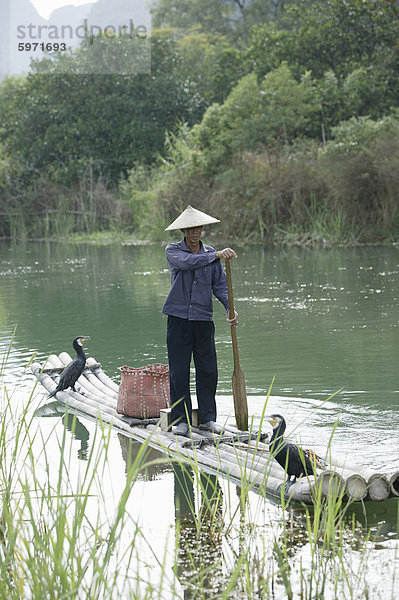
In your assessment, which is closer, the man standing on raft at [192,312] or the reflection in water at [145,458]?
the reflection in water at [145,458]

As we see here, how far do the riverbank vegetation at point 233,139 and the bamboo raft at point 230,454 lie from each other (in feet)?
51.4

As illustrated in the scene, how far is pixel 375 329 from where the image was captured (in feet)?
37.4

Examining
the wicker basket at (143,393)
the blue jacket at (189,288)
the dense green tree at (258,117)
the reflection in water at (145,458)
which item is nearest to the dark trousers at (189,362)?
the blue jacket at (189,288)

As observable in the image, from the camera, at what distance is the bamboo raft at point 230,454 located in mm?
4793

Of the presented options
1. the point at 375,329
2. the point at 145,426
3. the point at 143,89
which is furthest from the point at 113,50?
the point at 145,426

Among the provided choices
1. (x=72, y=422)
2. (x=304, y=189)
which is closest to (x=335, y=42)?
(x=304, y=189)

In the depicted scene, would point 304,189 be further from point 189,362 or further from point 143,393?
point 189,362

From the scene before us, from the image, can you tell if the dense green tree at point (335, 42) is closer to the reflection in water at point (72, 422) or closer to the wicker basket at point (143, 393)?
the reflection in water at point (72, 422)

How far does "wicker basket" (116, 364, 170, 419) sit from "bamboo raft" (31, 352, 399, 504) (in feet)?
0.33

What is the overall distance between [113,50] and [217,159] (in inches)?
499

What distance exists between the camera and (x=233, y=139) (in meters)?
26.6

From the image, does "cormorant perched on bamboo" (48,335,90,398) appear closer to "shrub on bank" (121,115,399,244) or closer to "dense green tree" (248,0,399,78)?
"shrub on bank" (121,115,399,244)

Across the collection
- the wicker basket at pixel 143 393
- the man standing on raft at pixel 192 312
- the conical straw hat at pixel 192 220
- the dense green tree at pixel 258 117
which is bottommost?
the wicker basket at pixel 143 393

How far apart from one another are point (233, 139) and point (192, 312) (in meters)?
20.8
